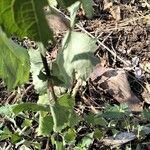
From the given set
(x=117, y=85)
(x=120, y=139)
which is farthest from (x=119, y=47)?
(x=120, y=139)

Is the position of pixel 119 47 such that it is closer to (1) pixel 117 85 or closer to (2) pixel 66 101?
(1) pixel 117 85

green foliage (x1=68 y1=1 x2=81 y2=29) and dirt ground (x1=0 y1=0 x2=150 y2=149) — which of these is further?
dirt ground (x1=0 y1=0 x2=150 y2=149)

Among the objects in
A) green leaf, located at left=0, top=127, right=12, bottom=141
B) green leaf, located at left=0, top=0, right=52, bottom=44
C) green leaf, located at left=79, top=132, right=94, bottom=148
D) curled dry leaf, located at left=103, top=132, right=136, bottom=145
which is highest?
green leaf, located at left=0, top=0, right=52, bottom=44

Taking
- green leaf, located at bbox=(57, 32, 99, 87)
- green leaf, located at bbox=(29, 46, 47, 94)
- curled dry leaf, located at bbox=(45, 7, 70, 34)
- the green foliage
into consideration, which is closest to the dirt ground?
curled dry leaf, located at bbox=(45, 7, 70, 34)

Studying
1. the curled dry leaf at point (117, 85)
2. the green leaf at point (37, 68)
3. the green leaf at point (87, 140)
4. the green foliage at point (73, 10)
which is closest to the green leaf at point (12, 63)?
the green foliage at point (73, 10)

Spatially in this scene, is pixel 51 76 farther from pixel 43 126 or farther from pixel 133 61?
pixel 133 61

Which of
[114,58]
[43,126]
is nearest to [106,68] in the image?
[114,58]

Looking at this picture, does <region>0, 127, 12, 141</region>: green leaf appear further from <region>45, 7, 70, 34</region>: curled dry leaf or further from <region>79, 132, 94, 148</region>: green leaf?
<region>45, 7, 70, 34</region>: curled dry leaf
